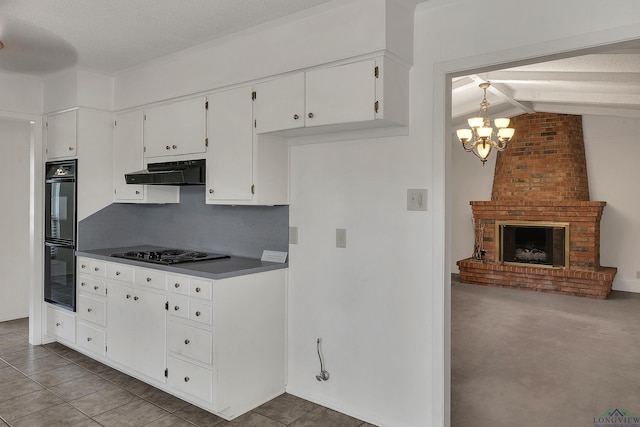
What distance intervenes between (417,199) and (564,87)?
3.75 meters

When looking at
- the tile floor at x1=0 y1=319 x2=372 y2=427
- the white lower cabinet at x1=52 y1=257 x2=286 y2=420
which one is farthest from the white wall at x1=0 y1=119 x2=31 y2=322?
the white lower cabinet at x1=52 y1=257 x2=286 y2=420

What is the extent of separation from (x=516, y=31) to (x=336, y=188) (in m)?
1.35

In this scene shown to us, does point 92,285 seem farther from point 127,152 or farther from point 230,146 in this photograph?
point 230,146

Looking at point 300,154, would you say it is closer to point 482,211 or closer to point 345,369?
point 345,369

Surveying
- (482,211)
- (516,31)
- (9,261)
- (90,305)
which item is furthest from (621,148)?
(9,261)

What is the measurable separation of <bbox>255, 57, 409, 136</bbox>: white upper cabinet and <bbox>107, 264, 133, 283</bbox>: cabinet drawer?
1528 millimetres

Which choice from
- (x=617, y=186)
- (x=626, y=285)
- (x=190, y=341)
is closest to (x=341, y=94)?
(x=190, y=341)

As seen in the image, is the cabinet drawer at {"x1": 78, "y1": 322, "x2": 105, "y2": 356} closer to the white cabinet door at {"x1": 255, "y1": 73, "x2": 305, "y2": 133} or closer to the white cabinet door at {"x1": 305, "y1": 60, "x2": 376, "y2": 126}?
the white cabinet door at {"x1": 255, "y1": 73, "x2": 305, "y2": 133}

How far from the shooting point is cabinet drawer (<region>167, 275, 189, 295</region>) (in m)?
2.95

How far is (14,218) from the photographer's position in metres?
5.11

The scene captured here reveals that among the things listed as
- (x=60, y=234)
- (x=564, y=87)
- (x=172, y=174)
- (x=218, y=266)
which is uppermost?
(x=564, y=87)

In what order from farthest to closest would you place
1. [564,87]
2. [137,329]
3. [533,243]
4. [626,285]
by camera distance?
[533,243] < [626,285] < [564,87] < [137,329]

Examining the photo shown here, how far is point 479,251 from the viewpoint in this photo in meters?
7.98

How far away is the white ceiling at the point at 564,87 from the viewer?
11.9 ft
